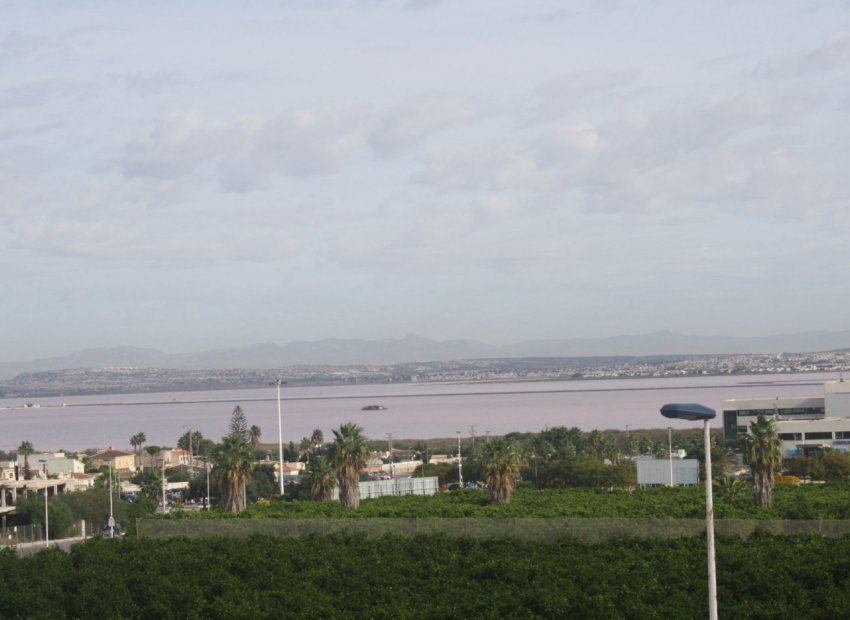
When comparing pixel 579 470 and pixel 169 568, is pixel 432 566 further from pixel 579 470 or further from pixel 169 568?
pixel 579 470

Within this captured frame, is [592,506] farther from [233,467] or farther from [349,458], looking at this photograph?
[233,467]

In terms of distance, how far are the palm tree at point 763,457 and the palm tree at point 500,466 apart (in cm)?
1198

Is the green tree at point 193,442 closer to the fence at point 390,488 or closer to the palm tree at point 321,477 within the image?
the fence at point 390,488

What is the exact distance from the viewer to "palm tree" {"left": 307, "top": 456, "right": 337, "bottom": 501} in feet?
223

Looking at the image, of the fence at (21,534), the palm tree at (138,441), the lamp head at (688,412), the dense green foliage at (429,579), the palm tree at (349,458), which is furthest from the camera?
the palm tree at (138,441)

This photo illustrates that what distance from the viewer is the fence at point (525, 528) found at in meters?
40.3

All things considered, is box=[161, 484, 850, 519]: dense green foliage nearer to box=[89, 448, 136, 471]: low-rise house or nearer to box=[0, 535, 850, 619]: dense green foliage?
box=[0, 535, 850, 619]: dense green foliage

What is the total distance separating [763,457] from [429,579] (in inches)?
1065

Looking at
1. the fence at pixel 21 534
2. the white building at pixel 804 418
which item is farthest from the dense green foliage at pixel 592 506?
the white building at pixel 804 418

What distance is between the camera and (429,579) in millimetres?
37000

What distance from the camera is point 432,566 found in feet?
126

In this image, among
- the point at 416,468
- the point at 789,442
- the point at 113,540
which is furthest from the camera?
the point at 416,468

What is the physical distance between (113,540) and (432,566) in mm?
13874

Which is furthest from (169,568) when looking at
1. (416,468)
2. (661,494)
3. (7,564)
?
(416,468)
